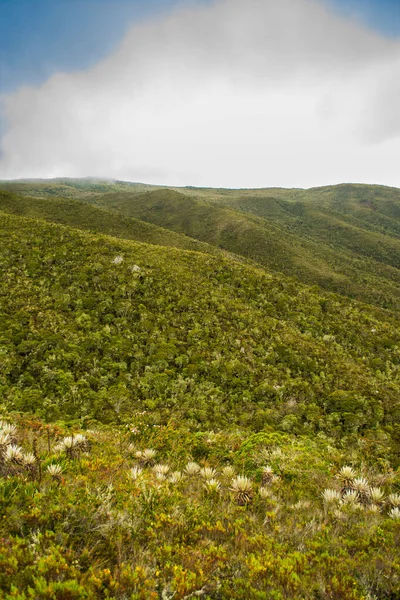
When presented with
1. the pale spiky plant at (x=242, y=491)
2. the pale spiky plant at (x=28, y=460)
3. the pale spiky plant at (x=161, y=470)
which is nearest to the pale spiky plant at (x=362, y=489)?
the pale spiky plant at (x=242, y=491)

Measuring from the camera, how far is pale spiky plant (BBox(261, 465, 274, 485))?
6863 mm

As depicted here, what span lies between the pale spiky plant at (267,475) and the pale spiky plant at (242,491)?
3.25 ft

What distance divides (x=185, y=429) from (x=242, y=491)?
14.4 ft

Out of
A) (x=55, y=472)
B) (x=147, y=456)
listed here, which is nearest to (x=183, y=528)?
(x=55, y=472)

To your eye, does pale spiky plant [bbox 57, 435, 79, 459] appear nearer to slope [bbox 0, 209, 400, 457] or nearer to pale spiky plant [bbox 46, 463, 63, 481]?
pale spiky plant [bbox 46, 463, 63, 481]

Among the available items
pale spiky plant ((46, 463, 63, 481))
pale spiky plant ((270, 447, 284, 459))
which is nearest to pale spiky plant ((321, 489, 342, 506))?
pale spiky plant ((270, 447, 284, 459))

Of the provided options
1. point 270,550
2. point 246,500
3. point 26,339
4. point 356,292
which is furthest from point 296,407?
point 356,292

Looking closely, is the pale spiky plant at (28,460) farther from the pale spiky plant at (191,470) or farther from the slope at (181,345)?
the slope at (181,345)

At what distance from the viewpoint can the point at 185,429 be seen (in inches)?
394

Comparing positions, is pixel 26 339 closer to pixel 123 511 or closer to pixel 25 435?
pixel 25 435

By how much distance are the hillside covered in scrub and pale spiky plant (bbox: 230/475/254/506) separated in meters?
0.03

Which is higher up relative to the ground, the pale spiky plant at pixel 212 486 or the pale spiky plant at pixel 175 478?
the pale spiky plant at pixel 212 486

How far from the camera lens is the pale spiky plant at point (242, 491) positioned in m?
5.74

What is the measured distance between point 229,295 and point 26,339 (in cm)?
1371
